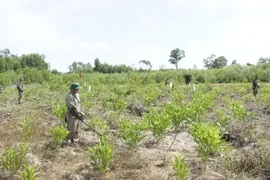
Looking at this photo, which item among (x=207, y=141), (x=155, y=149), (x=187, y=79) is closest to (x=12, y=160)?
(x=155, y=149)

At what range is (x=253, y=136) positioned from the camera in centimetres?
714

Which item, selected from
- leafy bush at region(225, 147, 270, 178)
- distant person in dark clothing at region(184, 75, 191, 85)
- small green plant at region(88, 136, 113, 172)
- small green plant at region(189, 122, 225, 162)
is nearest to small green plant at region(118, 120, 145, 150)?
small green plant at region(88, 136, 113, 172)

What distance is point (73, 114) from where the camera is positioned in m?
6.99

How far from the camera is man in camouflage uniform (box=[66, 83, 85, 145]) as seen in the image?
22.9ft

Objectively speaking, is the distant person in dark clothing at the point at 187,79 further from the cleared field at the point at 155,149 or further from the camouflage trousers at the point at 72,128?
the camouflage trousers at the point at 72,128

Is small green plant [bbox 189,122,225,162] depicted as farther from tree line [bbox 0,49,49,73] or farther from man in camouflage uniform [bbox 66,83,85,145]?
tree line [bbox 0,49,49,73]

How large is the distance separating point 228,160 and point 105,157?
195cm

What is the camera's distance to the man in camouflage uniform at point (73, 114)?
6973 millimetres

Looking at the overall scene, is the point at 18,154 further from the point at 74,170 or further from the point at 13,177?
the point at 74,170

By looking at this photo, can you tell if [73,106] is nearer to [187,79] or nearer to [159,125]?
[159,125]

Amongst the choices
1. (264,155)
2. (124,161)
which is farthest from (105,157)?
(264,155)

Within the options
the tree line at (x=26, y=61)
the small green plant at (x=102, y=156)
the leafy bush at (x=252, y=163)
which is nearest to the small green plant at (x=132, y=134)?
the small green plant at (x=102, y=156)

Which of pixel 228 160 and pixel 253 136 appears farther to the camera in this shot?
pixel 253 136

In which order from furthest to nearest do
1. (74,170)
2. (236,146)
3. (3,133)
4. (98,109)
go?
1. (98,109)
2. (3,133)
3. (236,146)
4. (74,170)
